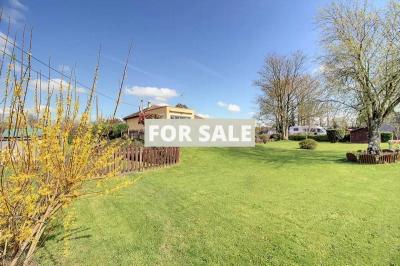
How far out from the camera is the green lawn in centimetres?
487

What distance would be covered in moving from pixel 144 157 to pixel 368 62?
15978mm

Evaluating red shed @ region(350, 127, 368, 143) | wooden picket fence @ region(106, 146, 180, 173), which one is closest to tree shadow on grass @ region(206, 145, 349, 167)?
wooden picket fence @ region(106, 146, 180, 173)

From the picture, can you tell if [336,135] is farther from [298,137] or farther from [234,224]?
[234,224]

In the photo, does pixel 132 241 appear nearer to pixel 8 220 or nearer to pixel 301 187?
pixel 8 220

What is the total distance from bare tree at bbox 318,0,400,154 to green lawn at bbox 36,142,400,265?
938cm

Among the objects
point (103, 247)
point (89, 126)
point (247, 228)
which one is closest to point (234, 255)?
point (247, 228)

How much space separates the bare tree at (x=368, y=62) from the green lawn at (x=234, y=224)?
9.38m

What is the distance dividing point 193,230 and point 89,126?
12.3 feet

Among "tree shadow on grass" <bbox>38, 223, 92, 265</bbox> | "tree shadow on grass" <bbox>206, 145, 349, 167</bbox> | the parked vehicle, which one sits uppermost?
the parked vehicle

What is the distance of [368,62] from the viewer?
1841cm

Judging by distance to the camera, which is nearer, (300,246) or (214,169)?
(300,246)

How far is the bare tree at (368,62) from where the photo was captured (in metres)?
17.8

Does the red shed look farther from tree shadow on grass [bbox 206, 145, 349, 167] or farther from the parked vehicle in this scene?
tree shadow on grass [bbox 206, 145, 349, 167]

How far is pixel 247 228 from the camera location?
239 inches
